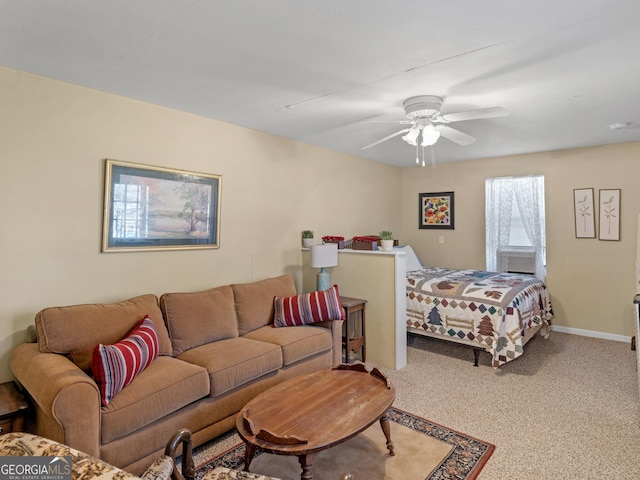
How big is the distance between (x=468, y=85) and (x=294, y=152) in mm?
2151

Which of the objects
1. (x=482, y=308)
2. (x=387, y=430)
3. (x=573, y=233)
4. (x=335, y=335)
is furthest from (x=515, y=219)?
(x=387, y=430)

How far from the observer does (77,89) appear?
261 centimetres

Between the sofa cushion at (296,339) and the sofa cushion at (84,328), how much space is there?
78 cm

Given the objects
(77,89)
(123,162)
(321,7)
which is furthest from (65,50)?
(321,7)

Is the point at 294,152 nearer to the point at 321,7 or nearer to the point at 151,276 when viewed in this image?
the point at 151,276

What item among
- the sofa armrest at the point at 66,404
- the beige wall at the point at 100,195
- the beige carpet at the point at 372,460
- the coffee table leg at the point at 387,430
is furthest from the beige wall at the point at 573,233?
the sofa armrest at the point at 66,404

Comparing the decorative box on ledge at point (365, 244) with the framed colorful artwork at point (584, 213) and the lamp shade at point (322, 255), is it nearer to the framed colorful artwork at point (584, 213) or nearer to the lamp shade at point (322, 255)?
the lamp shade at point (322, 255)

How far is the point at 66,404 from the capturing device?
1.69m

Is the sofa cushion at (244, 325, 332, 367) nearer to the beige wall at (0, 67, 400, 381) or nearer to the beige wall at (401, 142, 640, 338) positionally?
the beige wall at (0, 67, 400, 381)

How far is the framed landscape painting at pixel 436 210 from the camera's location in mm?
5727

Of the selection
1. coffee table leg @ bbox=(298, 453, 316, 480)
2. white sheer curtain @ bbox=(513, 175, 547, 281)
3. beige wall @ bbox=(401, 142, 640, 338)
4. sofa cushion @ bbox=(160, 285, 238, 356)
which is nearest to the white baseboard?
beige wall @ bbox=(401, 142, 640, 338)

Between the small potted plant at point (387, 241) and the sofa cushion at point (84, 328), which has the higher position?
the small potted plant at point (387, 241)

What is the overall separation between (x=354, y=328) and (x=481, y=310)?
1.29 metres

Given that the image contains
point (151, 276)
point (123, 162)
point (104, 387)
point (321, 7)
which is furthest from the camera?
point (151, 276)
